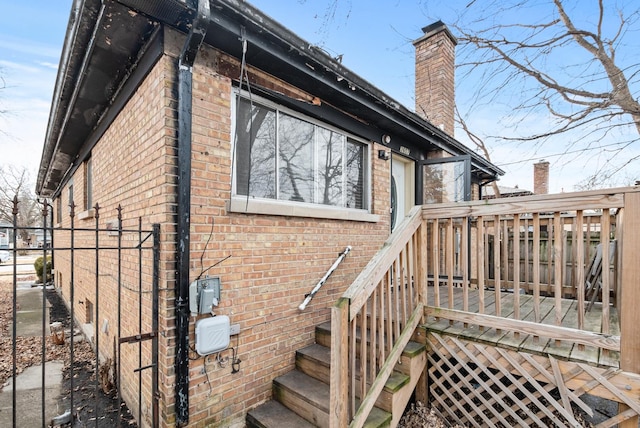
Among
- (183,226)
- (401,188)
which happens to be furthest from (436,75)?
(183,226)

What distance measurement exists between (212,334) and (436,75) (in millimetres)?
7779

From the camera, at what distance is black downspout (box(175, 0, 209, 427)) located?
261cm

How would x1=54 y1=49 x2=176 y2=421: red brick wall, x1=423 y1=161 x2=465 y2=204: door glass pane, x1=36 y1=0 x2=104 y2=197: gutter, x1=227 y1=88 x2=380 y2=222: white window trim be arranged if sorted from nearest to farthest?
1. x1=36 y1=0 x2=104 y2=197: gutter
2. x1=54 y1=49 x2=176 y2=421: red brick wall
3. x1=227 y1=88 x2=380 y2=222: white window trim
4. x1=423 y1=161 x2=465 y2=204: door glass pane

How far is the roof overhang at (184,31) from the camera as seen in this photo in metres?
2.49

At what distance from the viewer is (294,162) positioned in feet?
12.7

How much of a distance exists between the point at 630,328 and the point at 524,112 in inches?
217

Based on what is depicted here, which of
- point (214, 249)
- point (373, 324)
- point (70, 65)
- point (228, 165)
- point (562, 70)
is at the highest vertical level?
point (562, 70)

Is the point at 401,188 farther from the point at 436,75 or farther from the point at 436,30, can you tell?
the point at 436,30

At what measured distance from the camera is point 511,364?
2.81 meters

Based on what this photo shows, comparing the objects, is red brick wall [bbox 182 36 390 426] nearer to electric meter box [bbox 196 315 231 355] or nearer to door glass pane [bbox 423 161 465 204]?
electric meter box [bbox 196 315 231 355]

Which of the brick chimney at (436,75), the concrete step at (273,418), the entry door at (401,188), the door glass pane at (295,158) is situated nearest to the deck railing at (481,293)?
the concrete step at (273,418)

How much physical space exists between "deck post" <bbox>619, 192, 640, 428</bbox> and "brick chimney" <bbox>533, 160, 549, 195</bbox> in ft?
62.3

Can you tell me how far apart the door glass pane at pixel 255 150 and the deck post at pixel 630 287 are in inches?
122

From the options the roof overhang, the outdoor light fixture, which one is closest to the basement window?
the outdoor light fixture
